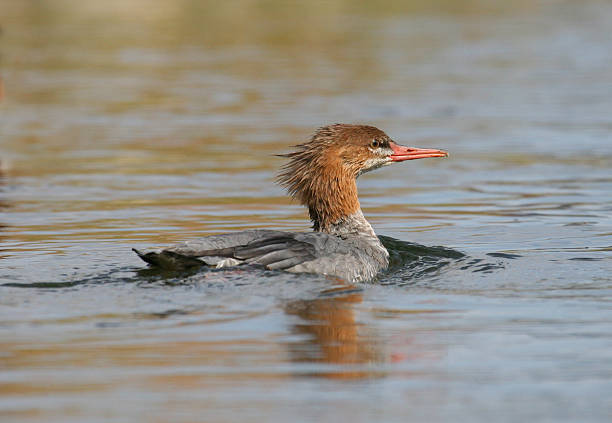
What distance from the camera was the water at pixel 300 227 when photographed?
17.3 ft

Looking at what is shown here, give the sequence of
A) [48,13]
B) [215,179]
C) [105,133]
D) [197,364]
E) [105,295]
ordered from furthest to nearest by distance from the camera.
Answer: [48,13] < [105,133] < [215,179] < [105,295] < [197,364]

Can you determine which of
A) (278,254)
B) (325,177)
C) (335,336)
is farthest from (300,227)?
(335,336)

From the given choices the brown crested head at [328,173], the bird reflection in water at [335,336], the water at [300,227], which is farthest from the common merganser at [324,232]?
the bird reflection in water at [335,336]

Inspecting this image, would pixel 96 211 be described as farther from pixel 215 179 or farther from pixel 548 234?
pixel 548 234

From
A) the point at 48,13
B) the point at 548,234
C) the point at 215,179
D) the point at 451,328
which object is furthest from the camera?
the point at 48,13

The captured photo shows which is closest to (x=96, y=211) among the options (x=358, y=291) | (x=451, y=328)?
(x=358, y=291)

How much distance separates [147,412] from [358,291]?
8.50ft

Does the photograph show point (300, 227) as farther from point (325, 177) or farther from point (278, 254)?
point (278, 254)

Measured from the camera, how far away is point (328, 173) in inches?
336

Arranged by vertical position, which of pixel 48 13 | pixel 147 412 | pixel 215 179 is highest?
pixel 48 13

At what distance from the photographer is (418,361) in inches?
223

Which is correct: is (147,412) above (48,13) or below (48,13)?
below

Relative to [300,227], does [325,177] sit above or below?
above

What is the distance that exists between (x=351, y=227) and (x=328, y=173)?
0.42 meters
